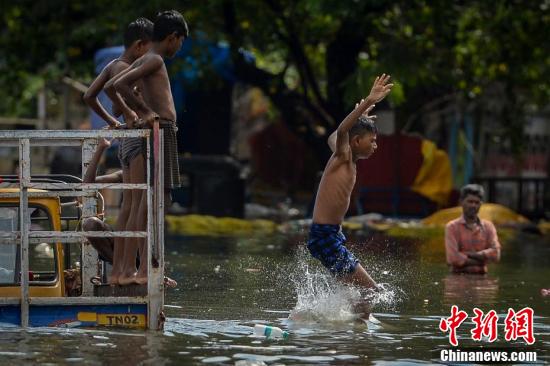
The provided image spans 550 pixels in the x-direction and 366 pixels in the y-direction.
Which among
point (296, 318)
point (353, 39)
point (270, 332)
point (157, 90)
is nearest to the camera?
point (270, 332)

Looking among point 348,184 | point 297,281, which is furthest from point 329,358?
point 297,281

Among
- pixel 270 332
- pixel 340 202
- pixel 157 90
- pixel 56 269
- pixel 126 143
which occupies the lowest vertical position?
pixel 270 332

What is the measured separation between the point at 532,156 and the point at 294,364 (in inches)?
1009

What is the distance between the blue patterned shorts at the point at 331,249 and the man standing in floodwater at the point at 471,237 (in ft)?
13.2

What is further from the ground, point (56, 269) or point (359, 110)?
point (359, 110)

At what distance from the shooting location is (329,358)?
8.64m

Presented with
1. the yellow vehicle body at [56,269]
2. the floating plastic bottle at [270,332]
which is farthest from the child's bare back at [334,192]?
the yellow vehicle body at [56,269]

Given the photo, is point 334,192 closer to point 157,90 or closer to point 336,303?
point 336,303

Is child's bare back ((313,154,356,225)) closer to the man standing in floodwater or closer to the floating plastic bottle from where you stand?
the floating plastic bottle

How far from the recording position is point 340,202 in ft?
34.1

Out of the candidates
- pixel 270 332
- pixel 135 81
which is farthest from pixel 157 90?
pixel 270 332

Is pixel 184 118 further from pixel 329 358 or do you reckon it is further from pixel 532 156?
pixel 329 358

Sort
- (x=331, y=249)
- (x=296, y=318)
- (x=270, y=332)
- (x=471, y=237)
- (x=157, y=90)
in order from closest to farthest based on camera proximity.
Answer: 1. (x=270, y=332)
2. (x=157, y=90)
3. (x=331, y=249)
4. (x=296, y=318)
5. (x=471, y=237)

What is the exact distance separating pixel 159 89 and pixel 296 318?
209 cm
